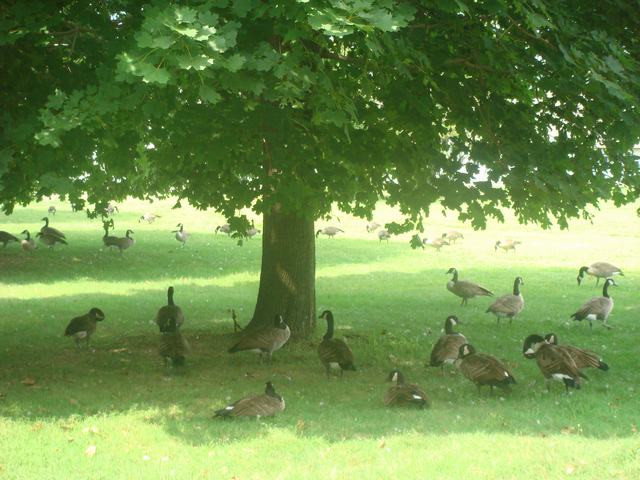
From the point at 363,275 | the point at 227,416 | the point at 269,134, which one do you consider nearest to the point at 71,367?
the point at 227,416

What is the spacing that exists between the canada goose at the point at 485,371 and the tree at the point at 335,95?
2199 millimetres

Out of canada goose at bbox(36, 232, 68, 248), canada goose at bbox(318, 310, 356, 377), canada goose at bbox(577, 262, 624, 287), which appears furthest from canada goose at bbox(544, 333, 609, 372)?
canada goose at bbox(36, 232, 68, 248)

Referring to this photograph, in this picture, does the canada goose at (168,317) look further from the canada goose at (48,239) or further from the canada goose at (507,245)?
the canada goose at (507,245)

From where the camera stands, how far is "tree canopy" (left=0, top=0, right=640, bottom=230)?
28.8ft

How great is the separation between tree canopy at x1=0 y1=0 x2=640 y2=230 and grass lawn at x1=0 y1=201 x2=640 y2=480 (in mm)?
2945

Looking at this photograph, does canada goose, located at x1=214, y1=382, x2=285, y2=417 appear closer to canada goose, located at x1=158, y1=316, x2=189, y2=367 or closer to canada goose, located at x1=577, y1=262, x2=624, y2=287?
canada goose, located at x1=158, y1=316, x2=189, y2=367

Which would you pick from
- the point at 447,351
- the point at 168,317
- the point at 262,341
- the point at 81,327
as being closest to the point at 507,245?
the point at 168,317

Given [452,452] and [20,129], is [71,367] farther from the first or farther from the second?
[452,452]

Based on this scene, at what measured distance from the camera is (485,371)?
12.5 metres

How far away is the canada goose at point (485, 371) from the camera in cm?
1239

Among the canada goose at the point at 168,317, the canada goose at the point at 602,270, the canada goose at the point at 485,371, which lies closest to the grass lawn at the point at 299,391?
the canada goose at the point at 485,371

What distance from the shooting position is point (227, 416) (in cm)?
1088

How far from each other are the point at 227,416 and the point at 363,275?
67.7 feet

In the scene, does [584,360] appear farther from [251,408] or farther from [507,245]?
[507,245]
